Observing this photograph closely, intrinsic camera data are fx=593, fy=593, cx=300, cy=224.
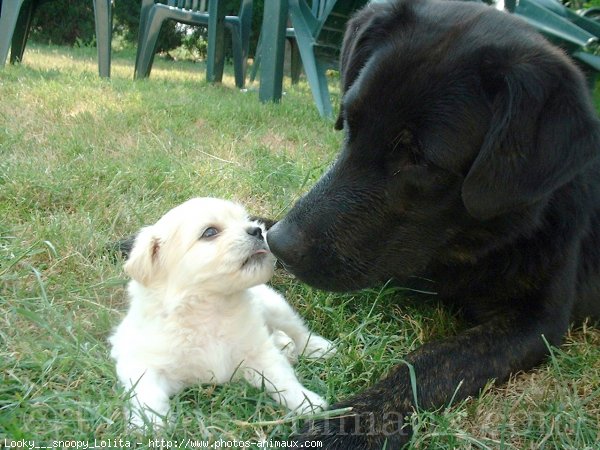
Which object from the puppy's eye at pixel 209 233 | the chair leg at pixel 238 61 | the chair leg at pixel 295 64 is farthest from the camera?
the chair leg at pixel 295 64

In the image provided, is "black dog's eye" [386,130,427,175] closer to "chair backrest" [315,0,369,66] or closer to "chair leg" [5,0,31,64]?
"chair backrest" [315,0,369,66]

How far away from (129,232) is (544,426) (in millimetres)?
2243

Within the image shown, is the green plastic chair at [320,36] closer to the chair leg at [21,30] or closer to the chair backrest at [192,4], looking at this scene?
the chair backrest at [192,4]

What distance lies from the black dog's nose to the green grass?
0.39m

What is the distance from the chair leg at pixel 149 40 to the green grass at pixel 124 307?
4809 mm

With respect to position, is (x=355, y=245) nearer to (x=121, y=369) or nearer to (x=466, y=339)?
(x=466, y=339)

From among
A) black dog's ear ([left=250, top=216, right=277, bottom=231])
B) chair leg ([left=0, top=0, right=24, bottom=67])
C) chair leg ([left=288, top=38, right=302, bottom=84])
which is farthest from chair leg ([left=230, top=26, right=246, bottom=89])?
black dog's ear ([left=250, top=216, right=277, bottom=231])

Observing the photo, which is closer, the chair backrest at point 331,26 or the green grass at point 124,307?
the green grass at point 124,307

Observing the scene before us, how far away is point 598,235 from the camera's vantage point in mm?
2695

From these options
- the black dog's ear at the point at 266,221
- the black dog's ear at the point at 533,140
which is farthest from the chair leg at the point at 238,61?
the black dog's ear at the point at 533,140

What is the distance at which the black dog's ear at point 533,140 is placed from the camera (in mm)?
1932

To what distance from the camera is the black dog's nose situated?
217cm

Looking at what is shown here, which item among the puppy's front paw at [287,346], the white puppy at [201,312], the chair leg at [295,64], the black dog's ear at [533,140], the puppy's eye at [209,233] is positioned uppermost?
the black dog's ear at [533,140]

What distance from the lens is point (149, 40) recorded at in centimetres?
971
